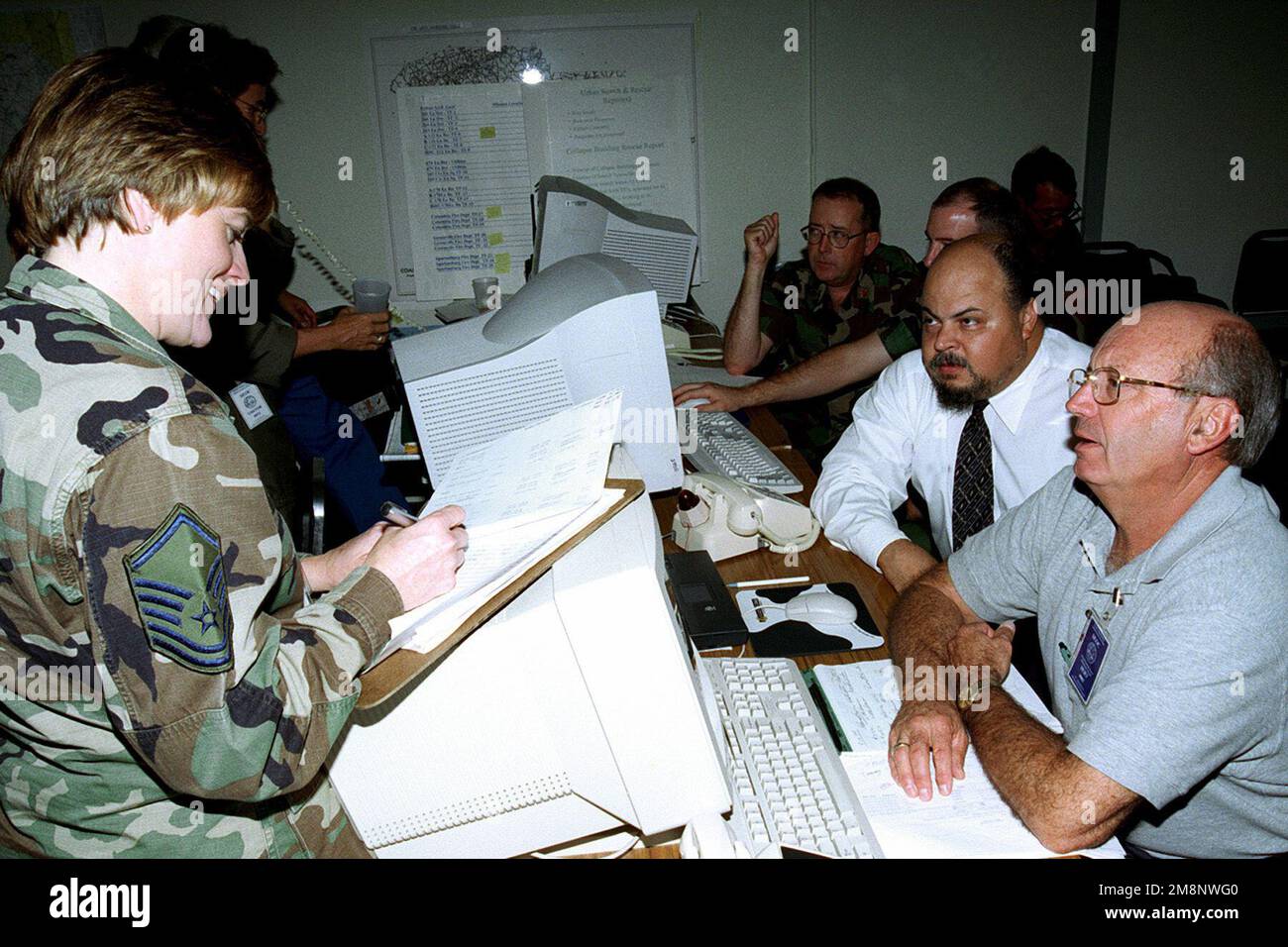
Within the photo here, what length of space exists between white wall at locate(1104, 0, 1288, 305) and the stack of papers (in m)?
3.94

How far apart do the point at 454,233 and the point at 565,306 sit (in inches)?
105

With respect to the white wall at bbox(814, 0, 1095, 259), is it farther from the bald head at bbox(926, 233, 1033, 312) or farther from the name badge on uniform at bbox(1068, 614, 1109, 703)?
the name badge on uniform at bbox(1068, 614, 1109, 703)

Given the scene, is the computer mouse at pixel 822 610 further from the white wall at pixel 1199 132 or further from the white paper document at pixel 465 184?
the white wall at pixel 1199 132

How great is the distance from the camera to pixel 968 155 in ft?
14.1

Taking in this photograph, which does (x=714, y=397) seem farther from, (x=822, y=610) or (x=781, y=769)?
(x=781, y=769)

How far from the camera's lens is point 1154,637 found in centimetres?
118

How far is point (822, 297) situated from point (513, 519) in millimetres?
2486

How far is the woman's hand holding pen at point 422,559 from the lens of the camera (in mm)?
1012

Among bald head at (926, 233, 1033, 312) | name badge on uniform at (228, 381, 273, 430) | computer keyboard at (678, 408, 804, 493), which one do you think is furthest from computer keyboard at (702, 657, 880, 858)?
name badge on uniform at (228, 381, 273, 430)

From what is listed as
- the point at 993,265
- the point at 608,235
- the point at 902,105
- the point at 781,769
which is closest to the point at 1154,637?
the point at 781,769

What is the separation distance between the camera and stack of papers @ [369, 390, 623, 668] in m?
0.98

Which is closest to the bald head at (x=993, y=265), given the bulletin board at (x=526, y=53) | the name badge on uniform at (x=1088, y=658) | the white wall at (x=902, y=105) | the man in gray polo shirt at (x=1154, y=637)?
the man in gray polo shirt at (x=1154, y=637)
